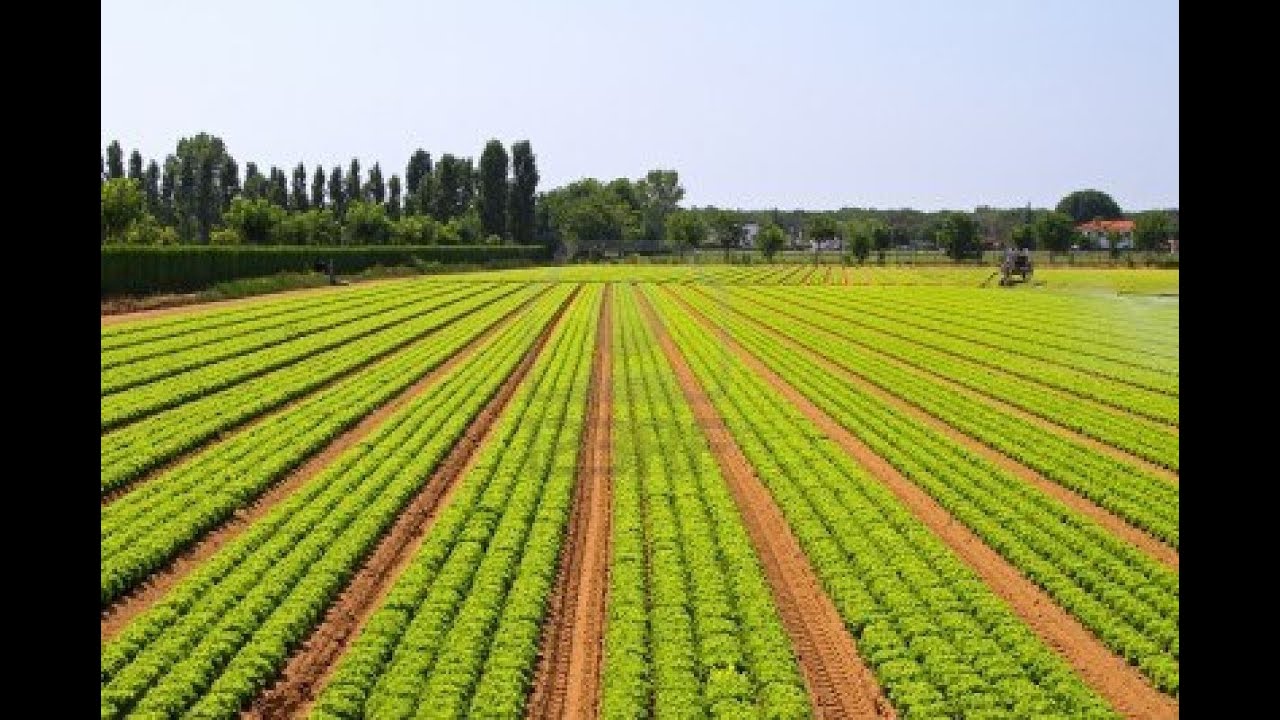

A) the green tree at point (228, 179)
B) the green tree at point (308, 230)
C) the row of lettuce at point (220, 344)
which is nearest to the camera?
the row of lettuce at point (220, 344)

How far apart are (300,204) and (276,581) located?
167 m

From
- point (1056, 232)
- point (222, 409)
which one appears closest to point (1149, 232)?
point (1056, 232)

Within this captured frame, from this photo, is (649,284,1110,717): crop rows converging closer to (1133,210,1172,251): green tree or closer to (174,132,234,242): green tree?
(1133,210,1172,251): green tree

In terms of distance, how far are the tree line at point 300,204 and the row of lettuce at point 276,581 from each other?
63693mm

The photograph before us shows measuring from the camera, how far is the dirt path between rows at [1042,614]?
42.9 feet

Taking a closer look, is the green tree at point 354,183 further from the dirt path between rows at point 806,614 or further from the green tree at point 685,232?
the dirt path between rows at point 806,614

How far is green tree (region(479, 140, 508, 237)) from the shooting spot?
185m

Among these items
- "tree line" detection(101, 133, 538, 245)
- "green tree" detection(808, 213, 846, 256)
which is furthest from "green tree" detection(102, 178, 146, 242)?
"green tree" detection(808, 213, 846, 256)

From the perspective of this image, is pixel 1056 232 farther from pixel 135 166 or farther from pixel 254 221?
pixel 135 166

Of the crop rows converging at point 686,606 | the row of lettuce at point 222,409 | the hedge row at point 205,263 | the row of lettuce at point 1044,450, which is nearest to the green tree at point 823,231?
the hedge row at point 205,263

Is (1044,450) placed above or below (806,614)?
above

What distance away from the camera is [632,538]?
750 inches

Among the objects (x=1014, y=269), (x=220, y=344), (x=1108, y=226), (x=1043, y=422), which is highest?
(x=1108, y=226)
